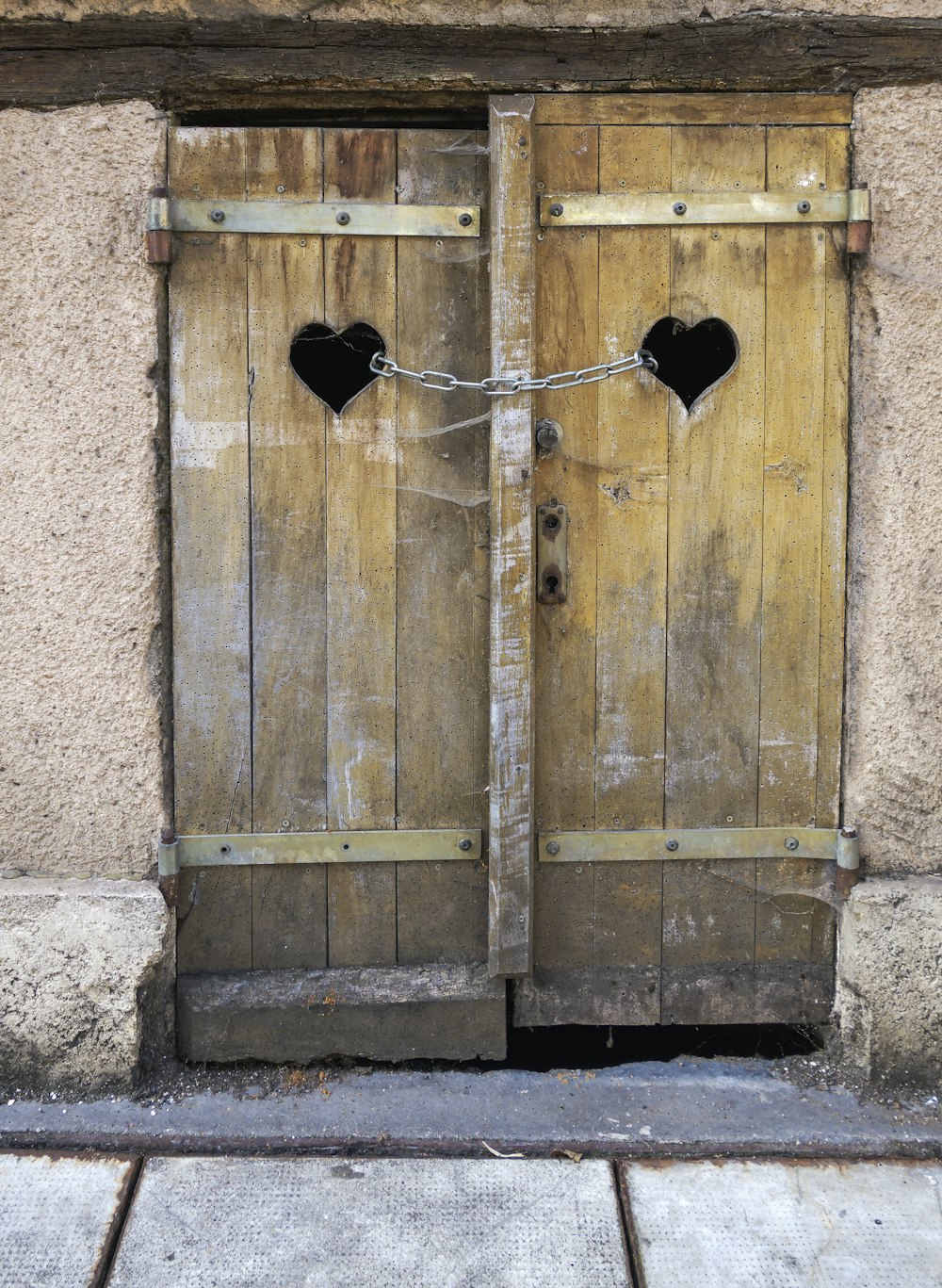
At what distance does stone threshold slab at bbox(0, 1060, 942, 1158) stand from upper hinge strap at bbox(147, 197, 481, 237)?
1983 millimetres

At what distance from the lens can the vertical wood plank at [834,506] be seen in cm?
227

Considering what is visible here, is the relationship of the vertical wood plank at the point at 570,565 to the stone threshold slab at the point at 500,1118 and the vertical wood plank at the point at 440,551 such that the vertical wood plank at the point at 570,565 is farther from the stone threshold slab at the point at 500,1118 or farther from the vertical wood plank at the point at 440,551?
the stone threshold slab at the point at 500,1118

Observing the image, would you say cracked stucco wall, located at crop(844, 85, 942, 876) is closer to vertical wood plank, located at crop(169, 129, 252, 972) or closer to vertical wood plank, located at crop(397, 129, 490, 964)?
vertical wood plank, located at crop(397, 129, 490, 964)

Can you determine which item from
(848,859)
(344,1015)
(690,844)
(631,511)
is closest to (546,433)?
(631,511)

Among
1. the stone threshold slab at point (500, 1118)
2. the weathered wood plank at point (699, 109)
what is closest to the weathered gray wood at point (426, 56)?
the weathered wood plank at point (699, 109)

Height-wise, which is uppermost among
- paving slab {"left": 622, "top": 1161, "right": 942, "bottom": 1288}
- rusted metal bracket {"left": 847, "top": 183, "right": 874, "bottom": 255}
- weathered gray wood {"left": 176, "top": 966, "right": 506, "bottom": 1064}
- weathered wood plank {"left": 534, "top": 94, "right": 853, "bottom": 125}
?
weathered wood plank {"left": 534, "top": 94, "right": 853, "bottom": 125}

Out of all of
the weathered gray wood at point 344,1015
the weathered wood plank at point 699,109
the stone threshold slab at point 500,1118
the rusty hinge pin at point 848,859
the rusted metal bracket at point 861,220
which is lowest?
the stone threshold slab at point 500,1118

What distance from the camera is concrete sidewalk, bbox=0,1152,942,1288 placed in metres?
1.81

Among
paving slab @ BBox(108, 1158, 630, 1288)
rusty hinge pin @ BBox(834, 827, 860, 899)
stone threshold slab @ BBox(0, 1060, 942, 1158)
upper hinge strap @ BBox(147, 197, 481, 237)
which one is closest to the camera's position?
paving slab @ BBox(108, 1158, 630, 1288)

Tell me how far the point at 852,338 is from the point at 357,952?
1886 millimetres

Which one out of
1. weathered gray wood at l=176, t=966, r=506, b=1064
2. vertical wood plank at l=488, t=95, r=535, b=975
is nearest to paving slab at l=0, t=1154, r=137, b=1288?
weathered gray wood at l=176, t=966, r=506, b=1064

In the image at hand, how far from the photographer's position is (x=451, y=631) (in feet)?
7.72

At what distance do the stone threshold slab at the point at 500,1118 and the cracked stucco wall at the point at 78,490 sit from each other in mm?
562

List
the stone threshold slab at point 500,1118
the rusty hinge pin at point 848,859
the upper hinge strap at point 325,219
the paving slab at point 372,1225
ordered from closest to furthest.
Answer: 1. the paving slab at point 372,1225
2. the stone threshold slab at point 500,1118
3. the upper hinge strap at point 325,219
4. the rusty hinge pin at point 848,859
